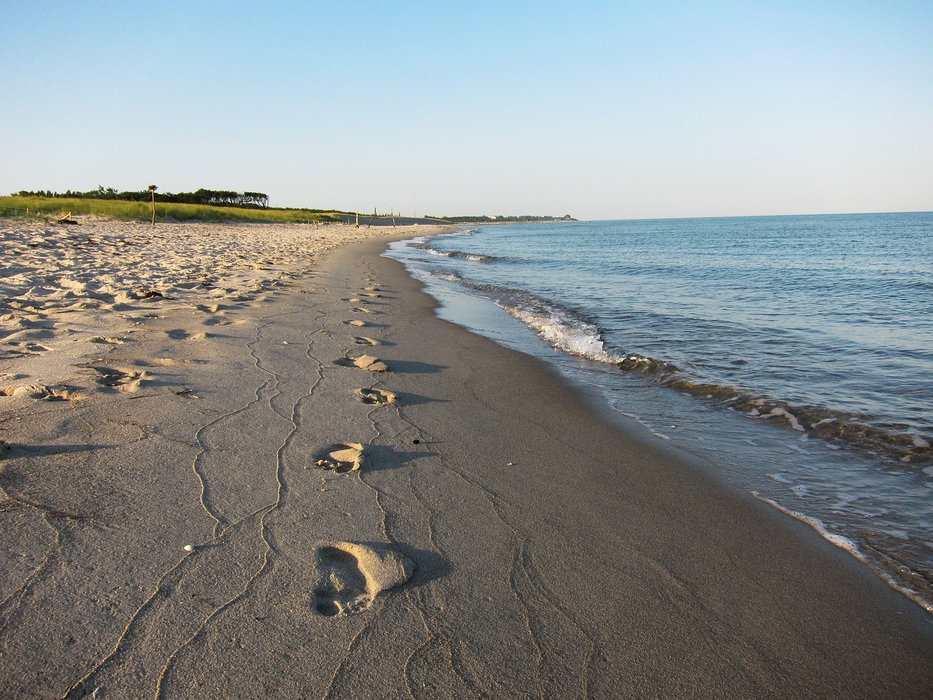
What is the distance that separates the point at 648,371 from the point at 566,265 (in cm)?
1641

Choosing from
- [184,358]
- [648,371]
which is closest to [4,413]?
[184,358]

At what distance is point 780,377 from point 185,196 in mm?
67421

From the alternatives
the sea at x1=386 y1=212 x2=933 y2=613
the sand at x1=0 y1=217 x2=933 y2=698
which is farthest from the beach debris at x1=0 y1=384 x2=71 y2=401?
the sea at x1=386 y1=212 x2=933 y2=613

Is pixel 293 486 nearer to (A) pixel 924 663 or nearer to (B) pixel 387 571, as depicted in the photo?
(B) pixel 387 571

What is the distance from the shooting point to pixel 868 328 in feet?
29.1

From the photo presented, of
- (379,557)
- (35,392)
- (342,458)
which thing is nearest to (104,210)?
(35,392)

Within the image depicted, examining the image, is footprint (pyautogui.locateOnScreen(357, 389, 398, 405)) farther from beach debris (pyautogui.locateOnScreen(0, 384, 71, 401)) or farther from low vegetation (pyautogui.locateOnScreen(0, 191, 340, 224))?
low vegetation (pyautogui.locateOnScreen(0, 191, 340, 224))

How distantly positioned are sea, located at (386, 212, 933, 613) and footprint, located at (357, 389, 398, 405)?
6.40ft

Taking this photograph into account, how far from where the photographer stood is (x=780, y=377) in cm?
577

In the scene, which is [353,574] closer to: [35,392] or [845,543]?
[845,543]

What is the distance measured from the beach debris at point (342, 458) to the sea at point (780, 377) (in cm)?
225

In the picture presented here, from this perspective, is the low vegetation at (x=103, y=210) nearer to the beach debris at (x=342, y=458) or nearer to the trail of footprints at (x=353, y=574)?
the beach debris at (x=342, y=458)

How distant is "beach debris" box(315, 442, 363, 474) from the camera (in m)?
2.86

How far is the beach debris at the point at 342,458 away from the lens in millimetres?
2861
